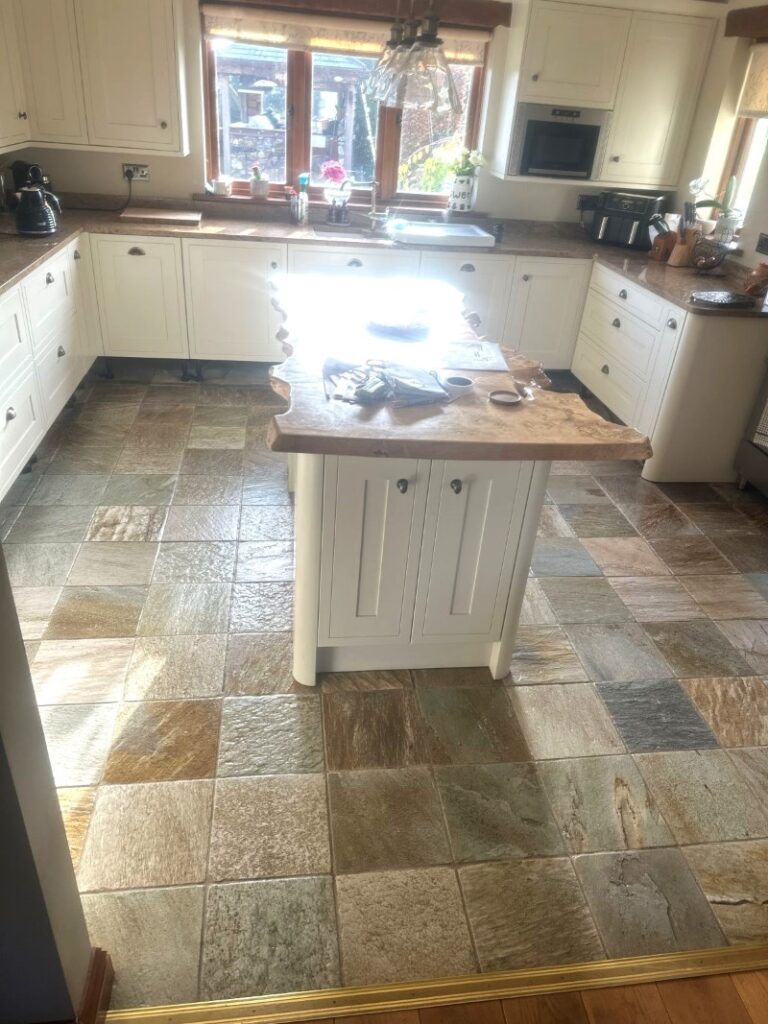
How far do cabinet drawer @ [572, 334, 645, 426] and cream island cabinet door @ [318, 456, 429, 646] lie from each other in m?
2.18

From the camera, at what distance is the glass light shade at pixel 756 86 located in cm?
374

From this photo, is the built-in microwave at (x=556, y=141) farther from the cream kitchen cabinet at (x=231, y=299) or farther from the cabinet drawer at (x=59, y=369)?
the cabinet drawer at (x=59, y=369)

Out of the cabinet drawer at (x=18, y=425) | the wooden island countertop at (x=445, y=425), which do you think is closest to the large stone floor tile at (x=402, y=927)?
the wooden island countertop at (x=445, y=425)

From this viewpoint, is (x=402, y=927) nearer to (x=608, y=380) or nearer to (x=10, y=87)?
(x=608, y=380)

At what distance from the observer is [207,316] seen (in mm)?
4129

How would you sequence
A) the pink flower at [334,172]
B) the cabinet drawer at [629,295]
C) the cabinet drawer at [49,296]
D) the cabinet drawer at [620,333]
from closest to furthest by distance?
the cabinet drawer at [49,296], the cabinet drawer at [629,295], the cabinet drawer at [620,333], the pink flower at [334,172]

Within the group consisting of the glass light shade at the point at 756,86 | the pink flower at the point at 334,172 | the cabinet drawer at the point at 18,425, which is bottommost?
the cabinet drawer at the point at 18,425

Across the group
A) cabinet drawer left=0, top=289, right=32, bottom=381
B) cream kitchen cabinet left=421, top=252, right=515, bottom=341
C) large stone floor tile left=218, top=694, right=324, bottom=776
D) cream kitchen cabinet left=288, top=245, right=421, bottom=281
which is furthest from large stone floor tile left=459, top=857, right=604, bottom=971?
cream kitchen cabinet left=288, top=245, right=421, bottom=281

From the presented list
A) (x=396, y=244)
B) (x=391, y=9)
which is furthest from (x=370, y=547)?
(x=391, y=9)

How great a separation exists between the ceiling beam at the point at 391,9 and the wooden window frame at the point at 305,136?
0.22 m

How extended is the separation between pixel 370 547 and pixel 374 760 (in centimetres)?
59

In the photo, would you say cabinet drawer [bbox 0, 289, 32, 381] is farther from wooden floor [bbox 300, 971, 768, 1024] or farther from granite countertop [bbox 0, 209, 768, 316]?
wooden floor [bbox 300, 971, 768, 1024]

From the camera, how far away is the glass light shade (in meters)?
3.74

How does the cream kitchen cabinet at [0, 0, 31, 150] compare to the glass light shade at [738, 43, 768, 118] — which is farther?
the glass light shade at [738, 43, 768, 118]
